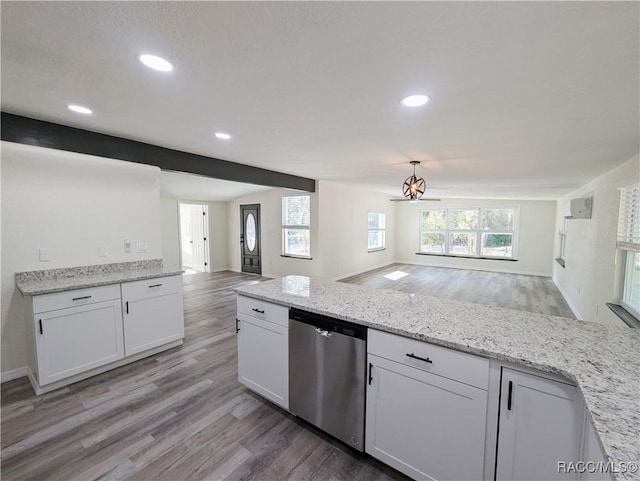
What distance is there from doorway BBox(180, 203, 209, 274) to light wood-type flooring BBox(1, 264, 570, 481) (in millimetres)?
5183

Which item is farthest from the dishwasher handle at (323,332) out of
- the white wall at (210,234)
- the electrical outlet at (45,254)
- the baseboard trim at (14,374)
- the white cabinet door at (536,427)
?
the white wall at (210,234)

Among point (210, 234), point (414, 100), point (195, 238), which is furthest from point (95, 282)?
point (195, 238)

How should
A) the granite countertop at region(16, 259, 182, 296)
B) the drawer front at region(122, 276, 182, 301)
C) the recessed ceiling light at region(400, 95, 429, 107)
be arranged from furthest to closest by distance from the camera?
the drawer front at region(122, 276, 182, 301), the granite countertop at region(16, 259, 182, 296), the recessed ceiling light at region(400, 95, 429, 107)

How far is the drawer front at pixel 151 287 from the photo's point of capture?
2.78 meters

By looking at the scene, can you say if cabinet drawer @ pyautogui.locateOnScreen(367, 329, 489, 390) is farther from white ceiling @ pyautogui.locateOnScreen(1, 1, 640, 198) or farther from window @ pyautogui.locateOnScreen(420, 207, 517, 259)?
window @ pyautogui.locateOnScreen(420, 207, 517, 259)

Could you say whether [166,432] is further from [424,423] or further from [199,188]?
[199,188]

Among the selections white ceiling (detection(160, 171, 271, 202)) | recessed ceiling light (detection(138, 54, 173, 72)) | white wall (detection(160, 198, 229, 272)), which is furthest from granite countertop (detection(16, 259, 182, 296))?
white wall (detection(160, 198, 229, 272))

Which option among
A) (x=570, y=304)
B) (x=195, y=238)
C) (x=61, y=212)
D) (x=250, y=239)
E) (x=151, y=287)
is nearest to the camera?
(x=61, y=212)

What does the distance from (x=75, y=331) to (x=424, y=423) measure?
2.91 m

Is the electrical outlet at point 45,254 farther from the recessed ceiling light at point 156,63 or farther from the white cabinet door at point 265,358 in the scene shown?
the recessed ceiling light at point 156,63

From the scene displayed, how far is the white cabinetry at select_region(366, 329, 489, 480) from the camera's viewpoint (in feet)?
4.44

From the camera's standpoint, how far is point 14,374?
8.54ft

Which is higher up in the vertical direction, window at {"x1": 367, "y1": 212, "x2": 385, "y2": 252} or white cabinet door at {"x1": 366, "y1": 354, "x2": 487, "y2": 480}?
window at {"x1": 367, "y1": 212, "x2": 385, "y2": 252}

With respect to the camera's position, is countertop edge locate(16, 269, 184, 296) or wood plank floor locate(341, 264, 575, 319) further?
wood plank floor locate(341, 264, 575, 319)
